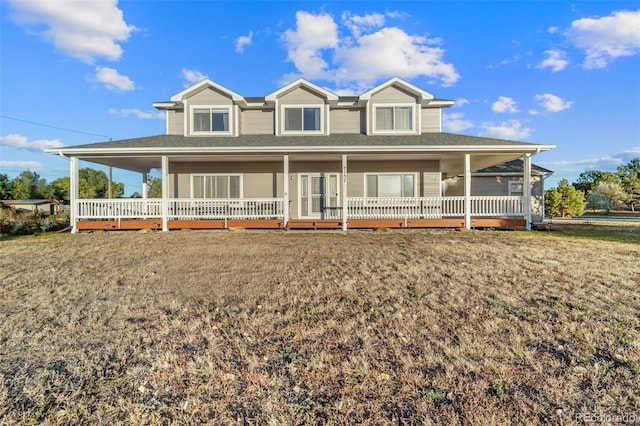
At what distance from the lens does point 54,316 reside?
4312 mm

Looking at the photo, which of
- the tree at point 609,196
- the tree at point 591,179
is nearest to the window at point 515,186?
the tree at point 609,196

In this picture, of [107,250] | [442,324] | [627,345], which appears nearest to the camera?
[627,345]

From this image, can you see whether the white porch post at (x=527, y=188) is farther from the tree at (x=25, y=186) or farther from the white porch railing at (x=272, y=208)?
the tree at (x=25, y=186)

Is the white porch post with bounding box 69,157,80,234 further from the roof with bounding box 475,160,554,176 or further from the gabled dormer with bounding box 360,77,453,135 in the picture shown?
the roof with bounding box 475,160,554,176

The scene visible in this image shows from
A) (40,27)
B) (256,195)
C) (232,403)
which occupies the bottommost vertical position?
(232,403)

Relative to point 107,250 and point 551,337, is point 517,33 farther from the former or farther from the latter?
point 107,250

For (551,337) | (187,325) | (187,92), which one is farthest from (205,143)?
(551,337)

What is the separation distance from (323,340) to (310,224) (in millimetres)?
8515

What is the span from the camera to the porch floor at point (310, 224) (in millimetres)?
12086

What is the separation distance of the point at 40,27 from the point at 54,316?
77.3 feet

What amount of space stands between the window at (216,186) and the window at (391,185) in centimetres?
572

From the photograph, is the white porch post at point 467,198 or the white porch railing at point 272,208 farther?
the white porch railing at point 272,208

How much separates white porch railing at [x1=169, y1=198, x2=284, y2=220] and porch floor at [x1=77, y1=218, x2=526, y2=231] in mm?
274

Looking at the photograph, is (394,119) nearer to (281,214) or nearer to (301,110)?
(301,110)
